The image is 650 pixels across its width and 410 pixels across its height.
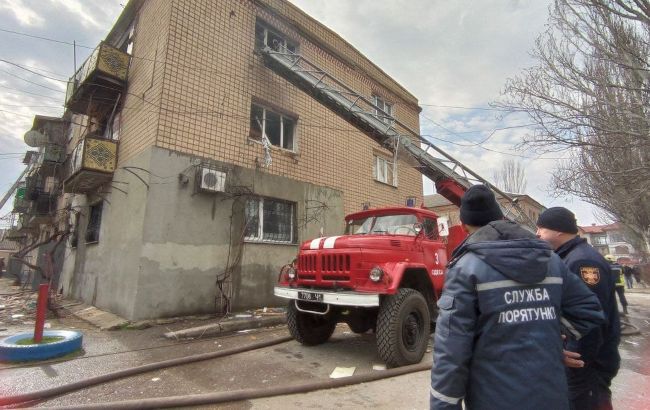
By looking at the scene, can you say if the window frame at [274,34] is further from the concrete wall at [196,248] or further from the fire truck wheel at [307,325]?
the fire truck wheel at [307,325]

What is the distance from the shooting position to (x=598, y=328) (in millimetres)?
1984

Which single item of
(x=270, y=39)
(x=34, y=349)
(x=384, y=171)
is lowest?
(x=34, y=349)

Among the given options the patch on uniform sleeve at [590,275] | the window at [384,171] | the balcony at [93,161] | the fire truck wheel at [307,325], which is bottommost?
the fire truck wheel at [307,325]

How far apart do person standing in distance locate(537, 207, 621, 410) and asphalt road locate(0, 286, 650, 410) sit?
1677mm

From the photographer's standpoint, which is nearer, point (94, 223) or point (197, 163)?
point (197, 163)

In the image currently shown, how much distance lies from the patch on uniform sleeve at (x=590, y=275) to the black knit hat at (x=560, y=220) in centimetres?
30

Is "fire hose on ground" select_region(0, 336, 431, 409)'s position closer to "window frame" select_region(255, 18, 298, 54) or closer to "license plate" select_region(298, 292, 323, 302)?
"license plate" select_region(298, 292, 323, 302)

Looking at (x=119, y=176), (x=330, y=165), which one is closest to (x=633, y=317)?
(x=330, y=165)

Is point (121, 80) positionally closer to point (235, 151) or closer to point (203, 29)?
point (203, 29)

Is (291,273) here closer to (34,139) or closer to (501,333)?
(501,333)

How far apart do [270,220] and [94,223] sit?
5262mm

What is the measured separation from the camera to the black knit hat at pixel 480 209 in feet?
6.55

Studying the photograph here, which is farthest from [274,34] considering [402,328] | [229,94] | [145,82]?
[402,328]

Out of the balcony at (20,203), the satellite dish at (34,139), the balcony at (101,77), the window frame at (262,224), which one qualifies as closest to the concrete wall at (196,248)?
the window frame at (262,224)
